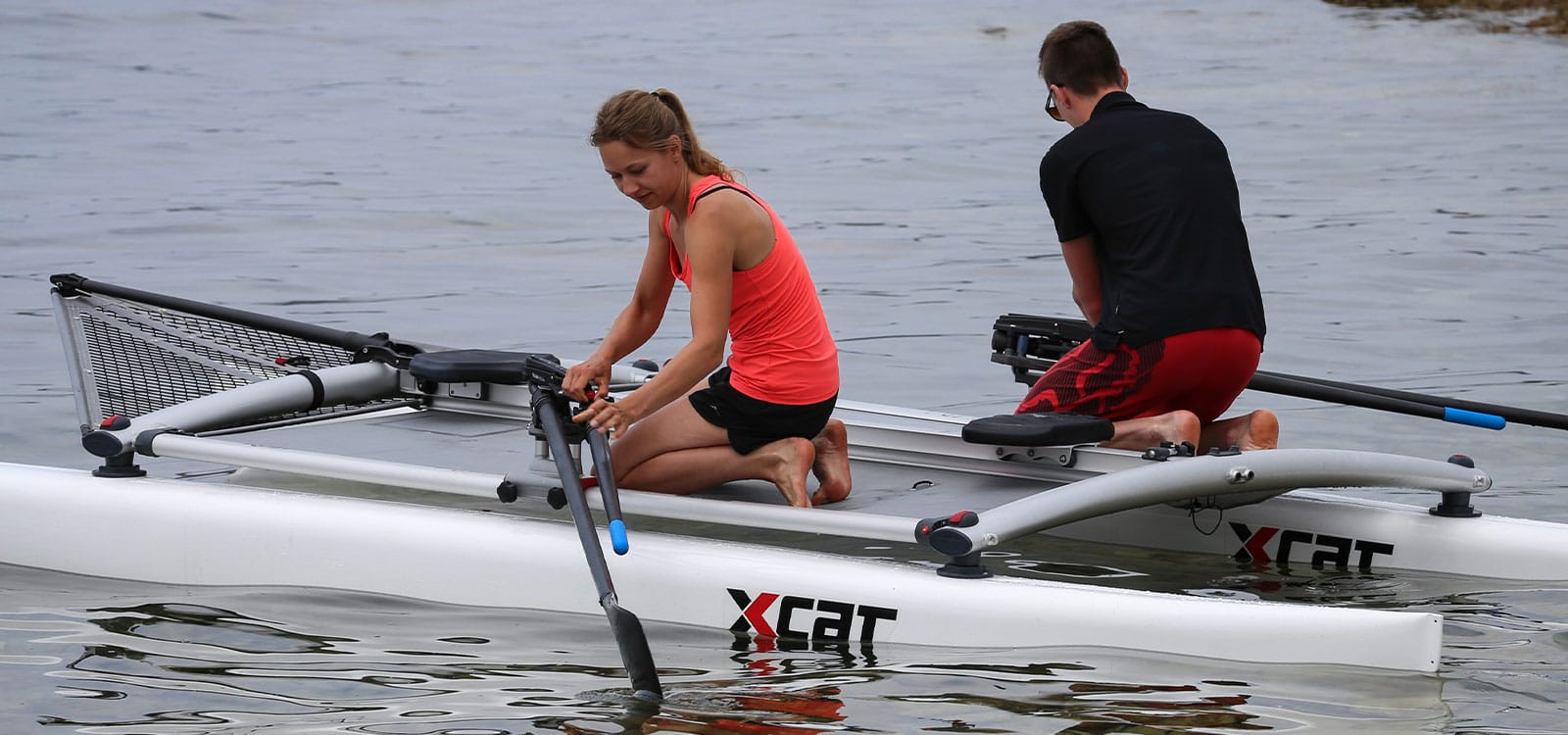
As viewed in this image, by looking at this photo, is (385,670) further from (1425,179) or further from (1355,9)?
(1355,9)

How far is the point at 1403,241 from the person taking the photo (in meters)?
14.0

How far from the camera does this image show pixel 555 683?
15.2ft

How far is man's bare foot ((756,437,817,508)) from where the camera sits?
5109mm

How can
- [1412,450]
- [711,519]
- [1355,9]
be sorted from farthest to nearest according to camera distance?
[1355,9], [1412,450], [711,519]

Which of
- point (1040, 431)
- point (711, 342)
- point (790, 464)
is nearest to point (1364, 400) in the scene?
point (1040, 431)

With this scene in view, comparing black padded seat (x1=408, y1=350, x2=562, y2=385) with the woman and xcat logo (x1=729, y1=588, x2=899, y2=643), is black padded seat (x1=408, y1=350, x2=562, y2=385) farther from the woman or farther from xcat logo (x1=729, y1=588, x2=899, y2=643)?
xcat logo (x1=729, y1=588, x2=899, y2=643)

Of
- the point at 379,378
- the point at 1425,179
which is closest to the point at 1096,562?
the point at 379,378

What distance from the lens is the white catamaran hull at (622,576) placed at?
4.48m

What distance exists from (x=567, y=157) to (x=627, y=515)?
14.2 meters

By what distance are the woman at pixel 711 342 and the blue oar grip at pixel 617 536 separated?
290 millimetres

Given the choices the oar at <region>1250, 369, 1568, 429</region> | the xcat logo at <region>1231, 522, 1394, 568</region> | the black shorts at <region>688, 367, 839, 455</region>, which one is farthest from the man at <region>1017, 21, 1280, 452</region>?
the black shorts at <region>688, 367, 839, 455</region>

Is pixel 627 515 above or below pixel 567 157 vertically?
below

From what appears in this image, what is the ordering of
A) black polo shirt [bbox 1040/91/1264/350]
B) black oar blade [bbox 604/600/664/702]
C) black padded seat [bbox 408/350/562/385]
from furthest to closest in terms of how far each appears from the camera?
black padded seat [bbox 408/350/562/385], black polo shirt [bbox 1040/91/1264/350], black oar blade [bbox 604/600/664/702]

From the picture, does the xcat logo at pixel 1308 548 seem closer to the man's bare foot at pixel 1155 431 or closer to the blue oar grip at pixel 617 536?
the man's bare foot at pixel 1155 431
